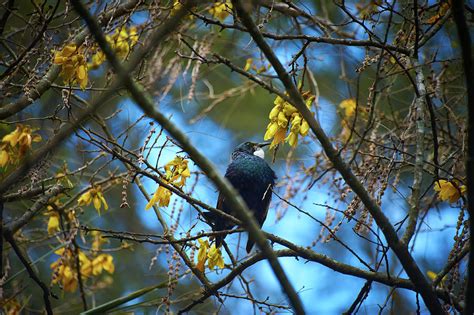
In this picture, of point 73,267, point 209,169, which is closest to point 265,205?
point 73,267

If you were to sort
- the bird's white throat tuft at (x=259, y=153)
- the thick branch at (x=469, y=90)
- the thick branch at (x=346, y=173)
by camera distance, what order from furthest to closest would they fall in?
the bird's white throat tuft at (x=259, y=153)
the thick branch at (x=346, y=173)
the thick branch at (x=469, y=90)

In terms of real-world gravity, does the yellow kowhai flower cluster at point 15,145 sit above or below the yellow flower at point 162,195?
above

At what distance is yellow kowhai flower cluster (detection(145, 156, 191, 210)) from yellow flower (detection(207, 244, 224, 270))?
32 cm

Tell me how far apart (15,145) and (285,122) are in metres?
1.29

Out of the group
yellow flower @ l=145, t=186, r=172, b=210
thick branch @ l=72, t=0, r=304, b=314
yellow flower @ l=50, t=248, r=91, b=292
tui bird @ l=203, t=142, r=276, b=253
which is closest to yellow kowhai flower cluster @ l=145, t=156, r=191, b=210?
yellow flower @ l=145, t=186, r=172, b=210

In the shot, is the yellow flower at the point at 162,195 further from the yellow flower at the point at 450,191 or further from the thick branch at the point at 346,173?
the yellow flower at the point at 450,191

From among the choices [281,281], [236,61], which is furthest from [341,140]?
[281,281]

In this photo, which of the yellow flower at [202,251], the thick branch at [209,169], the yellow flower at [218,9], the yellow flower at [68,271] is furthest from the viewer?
the yellow flower at [68,271]

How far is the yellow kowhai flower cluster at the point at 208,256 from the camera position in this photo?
244 centimetres

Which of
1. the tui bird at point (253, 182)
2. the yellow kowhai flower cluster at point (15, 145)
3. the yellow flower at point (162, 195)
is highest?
the tui bird at point (253, 182)

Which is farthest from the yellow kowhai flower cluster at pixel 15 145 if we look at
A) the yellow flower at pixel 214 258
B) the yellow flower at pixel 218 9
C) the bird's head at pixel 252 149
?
the bird's head at pixel 252 149

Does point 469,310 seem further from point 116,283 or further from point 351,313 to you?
point 116,283

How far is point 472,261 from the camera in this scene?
6.07 feet

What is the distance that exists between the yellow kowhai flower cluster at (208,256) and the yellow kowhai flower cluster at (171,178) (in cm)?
27
